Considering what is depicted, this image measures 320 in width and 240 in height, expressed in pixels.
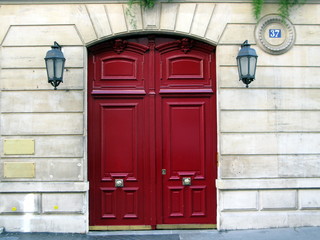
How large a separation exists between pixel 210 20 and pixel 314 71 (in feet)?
7.82

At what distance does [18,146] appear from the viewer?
7.03 meters

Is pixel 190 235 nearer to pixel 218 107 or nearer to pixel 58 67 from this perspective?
pixel 218 107

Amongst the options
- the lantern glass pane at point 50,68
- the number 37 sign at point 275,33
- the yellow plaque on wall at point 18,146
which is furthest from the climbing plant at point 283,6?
the yellow plaque on wall at point 18,146

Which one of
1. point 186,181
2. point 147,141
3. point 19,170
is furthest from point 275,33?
point 19,170

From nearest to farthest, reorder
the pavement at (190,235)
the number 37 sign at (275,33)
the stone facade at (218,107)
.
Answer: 1. the pavement at (190,235)
2. the stone facade at (218,107)
3. the number 37 sign at (275,33)

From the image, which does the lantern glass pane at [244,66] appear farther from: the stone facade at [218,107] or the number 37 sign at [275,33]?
the number 37 sign at [275,33]

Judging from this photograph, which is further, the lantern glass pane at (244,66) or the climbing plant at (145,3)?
the climbing plant at (145,3)

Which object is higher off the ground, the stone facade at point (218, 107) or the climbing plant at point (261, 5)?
the climbing plant at point (261, 5)

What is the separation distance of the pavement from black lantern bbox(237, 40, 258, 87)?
299 cm

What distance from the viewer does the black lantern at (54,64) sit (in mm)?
6521

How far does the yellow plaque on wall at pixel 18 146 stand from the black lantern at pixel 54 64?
1395 millimetres

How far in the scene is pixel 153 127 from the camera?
7.22 meters

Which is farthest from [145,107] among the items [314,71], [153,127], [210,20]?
[314,71]

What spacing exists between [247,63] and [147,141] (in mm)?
2530
